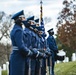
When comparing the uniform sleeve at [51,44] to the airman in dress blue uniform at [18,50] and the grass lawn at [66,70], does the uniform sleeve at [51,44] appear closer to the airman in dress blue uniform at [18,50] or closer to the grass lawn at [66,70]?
the airman in dress blue uniform at [18,50]

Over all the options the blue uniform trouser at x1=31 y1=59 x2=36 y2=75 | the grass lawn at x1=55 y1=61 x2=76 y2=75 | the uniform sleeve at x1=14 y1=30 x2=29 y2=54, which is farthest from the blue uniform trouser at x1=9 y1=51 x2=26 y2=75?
the grass lawn at x1=55 y1=61 x2=76 y2=75

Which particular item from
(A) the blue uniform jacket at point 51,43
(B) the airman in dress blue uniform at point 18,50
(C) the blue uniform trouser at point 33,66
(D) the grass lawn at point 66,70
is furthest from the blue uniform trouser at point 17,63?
(D) the grass lawn at point 66,70

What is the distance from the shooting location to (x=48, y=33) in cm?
1748

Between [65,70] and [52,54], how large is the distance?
6327mm

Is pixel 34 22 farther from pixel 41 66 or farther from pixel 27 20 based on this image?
pixel 41 66

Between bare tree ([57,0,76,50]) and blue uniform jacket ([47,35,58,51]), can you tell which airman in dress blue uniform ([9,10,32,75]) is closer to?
blue uniform jacket ([47,35,58,51])

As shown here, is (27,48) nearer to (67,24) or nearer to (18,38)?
(18,38)

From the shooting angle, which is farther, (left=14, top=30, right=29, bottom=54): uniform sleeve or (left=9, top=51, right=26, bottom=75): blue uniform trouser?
(left=9, top=51, right=26, bottom=75): blue uniform trouser

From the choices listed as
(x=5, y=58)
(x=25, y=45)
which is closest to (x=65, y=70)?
(x=25, y=45)

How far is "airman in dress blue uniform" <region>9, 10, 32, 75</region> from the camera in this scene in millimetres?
11914

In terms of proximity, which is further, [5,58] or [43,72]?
[5,58]

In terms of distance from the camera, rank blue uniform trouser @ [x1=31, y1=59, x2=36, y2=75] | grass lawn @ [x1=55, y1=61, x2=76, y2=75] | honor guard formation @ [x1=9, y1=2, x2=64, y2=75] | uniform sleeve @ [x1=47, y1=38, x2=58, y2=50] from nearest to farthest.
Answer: honor guard formation @ [x1=9, y1=2, x2=64, y2=75] → blue uniform trouser @ [x1=31, y1=59, x2=36, y2=75] → uniform sleeve @ [x1=47, y1=38, x2=58, y2=50] → grass lawn @ [x1=55, y1=61, x2=76, y2=75]

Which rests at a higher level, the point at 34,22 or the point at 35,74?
the point at 34,22

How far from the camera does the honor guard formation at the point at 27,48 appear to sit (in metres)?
12.0
